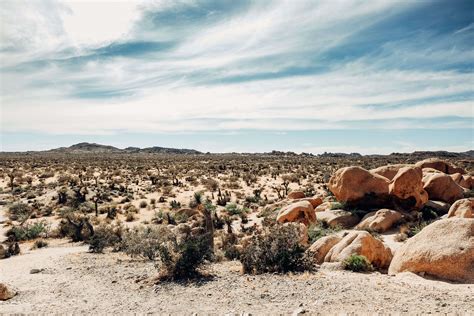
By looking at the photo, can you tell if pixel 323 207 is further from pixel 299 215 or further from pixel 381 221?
pixel 381 221

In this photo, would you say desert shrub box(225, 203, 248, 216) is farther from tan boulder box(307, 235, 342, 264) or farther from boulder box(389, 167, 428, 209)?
tan boulder box(307, 235, 342, 264)

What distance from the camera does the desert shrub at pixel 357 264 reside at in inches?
455

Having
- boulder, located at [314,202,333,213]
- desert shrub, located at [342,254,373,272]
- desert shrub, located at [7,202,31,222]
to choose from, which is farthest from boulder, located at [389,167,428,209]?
desert shrub, located at [7,202,31,222]

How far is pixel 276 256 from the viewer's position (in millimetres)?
11633

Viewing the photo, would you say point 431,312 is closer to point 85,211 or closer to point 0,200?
point 85,211

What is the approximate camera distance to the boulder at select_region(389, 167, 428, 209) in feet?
68.3

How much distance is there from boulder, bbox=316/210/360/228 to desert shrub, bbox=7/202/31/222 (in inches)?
728

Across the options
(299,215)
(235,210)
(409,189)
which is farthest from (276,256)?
(235,210)

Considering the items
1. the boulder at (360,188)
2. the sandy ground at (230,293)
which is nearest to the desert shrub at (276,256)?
the sandy ground at (230,293)

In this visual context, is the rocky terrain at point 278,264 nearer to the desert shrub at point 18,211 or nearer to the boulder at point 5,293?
the boulder at point 5,293

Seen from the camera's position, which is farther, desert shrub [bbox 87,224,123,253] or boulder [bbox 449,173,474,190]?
boulder [bbox 449,173,474,190]

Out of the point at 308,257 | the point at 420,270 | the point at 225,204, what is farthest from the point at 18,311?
the point at 225,204

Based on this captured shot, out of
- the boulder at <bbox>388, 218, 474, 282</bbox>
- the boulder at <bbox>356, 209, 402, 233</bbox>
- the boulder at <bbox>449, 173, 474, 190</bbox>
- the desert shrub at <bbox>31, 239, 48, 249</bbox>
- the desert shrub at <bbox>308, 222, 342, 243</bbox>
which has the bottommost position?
the desert shrub at <bbox>31, 239, 48, 249</bbox>

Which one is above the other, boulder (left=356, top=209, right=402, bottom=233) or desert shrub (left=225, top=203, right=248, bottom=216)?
boulder (left=356, top=209, right=402, bottom=233)
